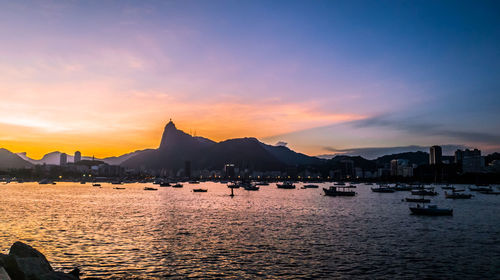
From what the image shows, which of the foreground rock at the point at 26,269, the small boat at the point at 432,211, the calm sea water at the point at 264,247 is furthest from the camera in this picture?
the small boat at the point at 432,211

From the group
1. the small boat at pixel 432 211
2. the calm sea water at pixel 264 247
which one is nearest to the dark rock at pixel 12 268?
the calm sea water at pixel 264 247

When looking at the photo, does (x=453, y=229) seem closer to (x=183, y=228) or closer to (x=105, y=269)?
(x=183, y=228)

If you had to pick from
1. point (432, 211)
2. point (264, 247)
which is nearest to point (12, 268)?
point (264, 247)

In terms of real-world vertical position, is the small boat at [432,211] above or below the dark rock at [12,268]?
below

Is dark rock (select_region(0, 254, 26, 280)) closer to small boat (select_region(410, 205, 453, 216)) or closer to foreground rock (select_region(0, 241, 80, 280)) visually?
foreground rock (select_region(0, 241, 80, 280))

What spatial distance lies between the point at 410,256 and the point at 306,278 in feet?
49.0

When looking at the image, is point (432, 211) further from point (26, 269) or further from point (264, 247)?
point (26, 269)

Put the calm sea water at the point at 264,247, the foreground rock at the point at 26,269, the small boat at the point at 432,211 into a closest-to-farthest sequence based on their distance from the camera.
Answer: the foreground rock at the point at 26,269, the calm sea water at the point at 264,247, the small boat at the point at 432,211

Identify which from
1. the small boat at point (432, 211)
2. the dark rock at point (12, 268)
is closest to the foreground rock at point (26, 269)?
the dark rock at point (12, 268)

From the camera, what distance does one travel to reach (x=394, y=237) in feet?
157

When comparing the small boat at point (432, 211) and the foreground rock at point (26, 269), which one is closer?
the foreground rock at point (26, 269)

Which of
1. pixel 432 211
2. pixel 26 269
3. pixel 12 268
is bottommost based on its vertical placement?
pixel 432 211

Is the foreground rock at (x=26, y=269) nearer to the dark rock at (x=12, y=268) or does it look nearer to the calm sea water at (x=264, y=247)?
the dark rock at (x=12, y=268)

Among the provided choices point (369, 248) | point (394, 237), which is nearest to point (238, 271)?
point (369, 248)
